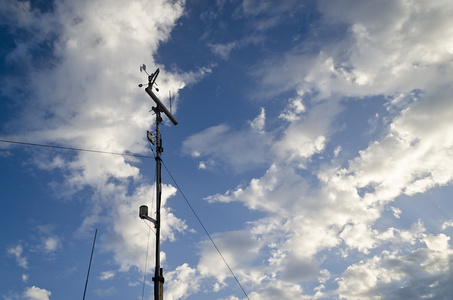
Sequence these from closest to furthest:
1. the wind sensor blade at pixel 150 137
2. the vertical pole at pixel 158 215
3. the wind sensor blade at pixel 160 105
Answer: the vertical pole at pixel 158 215
the wind sensor blade at pixel 150 137
the wind sensor blade at pixel 160 105

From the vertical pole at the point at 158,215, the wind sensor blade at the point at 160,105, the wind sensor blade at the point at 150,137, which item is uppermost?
the wind sensor blade at the point at 160,105

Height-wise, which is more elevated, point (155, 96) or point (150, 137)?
point (155, 96)

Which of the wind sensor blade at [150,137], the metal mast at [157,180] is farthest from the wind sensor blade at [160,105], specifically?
the wind sensor blade at [150,137]

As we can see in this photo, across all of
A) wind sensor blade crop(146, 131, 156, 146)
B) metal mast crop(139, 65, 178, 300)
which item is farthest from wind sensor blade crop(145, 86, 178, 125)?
wind sensor blade crop(146, 131, 156, 146)

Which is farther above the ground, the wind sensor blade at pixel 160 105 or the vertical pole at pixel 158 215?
the wind sensor blade at pixel 160 105

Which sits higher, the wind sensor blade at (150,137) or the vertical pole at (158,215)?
the wind sensor blade at (150,137)

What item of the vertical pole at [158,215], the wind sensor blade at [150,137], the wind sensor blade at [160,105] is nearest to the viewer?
the vertical pole at [158,215]

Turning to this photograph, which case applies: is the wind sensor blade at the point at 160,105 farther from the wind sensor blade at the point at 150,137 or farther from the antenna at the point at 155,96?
the wind sensor blade at the point at 150,137

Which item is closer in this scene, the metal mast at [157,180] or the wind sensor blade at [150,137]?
the metal mast at [157,180]

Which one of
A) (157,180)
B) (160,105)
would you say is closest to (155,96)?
(160,105)

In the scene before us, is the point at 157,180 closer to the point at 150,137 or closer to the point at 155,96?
the point at 150,137

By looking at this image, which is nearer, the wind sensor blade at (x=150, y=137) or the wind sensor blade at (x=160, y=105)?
the wind sensor blade at (x=150, y=137)

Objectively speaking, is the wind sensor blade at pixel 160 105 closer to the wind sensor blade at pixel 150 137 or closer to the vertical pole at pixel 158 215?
the vertical pole at pixel 158 215

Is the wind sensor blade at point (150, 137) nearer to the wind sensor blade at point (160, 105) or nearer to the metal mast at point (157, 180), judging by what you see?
the metal mast at point (157, 180)
